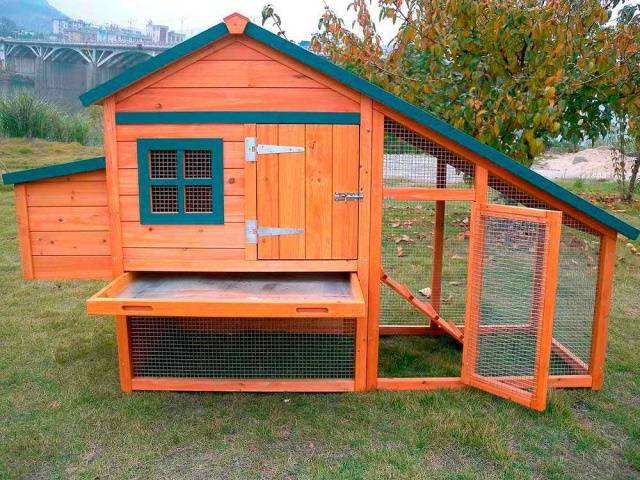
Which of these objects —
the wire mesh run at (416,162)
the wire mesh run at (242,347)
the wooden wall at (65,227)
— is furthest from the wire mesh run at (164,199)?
the wire mesh run at (416,162)

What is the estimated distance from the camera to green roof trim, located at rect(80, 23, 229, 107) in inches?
149

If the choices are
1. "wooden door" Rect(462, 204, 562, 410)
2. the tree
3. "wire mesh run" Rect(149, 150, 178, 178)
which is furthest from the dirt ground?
"wire mesh run" Rect(149, 150, 178, 178)

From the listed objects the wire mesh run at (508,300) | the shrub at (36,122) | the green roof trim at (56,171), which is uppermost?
the shrub at (36,122)

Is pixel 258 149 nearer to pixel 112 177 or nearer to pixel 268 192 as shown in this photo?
pixel 268 192

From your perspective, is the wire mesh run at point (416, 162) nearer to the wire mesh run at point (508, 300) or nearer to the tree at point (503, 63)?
the wire mesh run at point (508, 300)

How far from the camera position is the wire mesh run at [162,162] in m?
4.04

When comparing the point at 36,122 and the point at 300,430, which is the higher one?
the point at 36,122

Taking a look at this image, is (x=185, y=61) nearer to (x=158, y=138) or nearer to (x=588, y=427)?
(x=158, y=138)

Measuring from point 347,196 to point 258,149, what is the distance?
2.23 ft

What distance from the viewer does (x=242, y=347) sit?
4480 millimetres

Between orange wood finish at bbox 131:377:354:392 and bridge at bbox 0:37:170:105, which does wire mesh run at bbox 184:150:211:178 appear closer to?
orange wood finish at bbox 131:377:354:392

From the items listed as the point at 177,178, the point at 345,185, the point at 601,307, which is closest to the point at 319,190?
the point at 345,185

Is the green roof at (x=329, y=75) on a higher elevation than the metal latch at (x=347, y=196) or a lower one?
higher

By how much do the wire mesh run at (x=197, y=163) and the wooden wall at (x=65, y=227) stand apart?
0.62m
